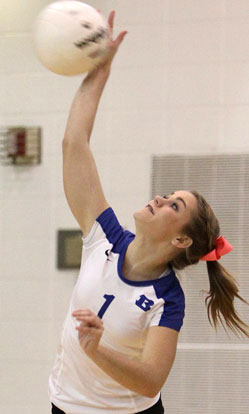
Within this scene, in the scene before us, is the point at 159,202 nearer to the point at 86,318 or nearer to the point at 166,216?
the point at 166,216

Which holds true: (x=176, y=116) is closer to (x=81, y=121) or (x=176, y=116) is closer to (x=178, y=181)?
(x=178, y=181)

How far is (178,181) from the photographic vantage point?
Result: 359 cm

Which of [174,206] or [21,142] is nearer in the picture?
[174,206]

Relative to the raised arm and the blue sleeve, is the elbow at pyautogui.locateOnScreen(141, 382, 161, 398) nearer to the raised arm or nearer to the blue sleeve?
the blue sleeve

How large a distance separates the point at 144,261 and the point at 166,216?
0.17 m

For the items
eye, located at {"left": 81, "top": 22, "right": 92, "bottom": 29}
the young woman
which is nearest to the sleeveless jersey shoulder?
the young woman

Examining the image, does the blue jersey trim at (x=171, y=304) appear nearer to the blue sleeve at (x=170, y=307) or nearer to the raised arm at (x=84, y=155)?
the blue sleeve at (x=170, y=307)

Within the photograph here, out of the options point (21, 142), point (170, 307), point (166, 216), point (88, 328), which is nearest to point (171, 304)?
point (170, 307)

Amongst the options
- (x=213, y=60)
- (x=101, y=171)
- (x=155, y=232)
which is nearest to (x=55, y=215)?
(x=101, y=171)

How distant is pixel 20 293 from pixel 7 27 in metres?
1.41

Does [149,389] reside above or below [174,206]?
below

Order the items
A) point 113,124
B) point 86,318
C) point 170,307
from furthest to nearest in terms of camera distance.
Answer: point 113,124 < point 170,307 < point 86,318

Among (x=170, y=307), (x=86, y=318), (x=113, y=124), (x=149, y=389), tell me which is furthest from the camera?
(x=113, y=124)

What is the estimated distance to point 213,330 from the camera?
3.50 meters
